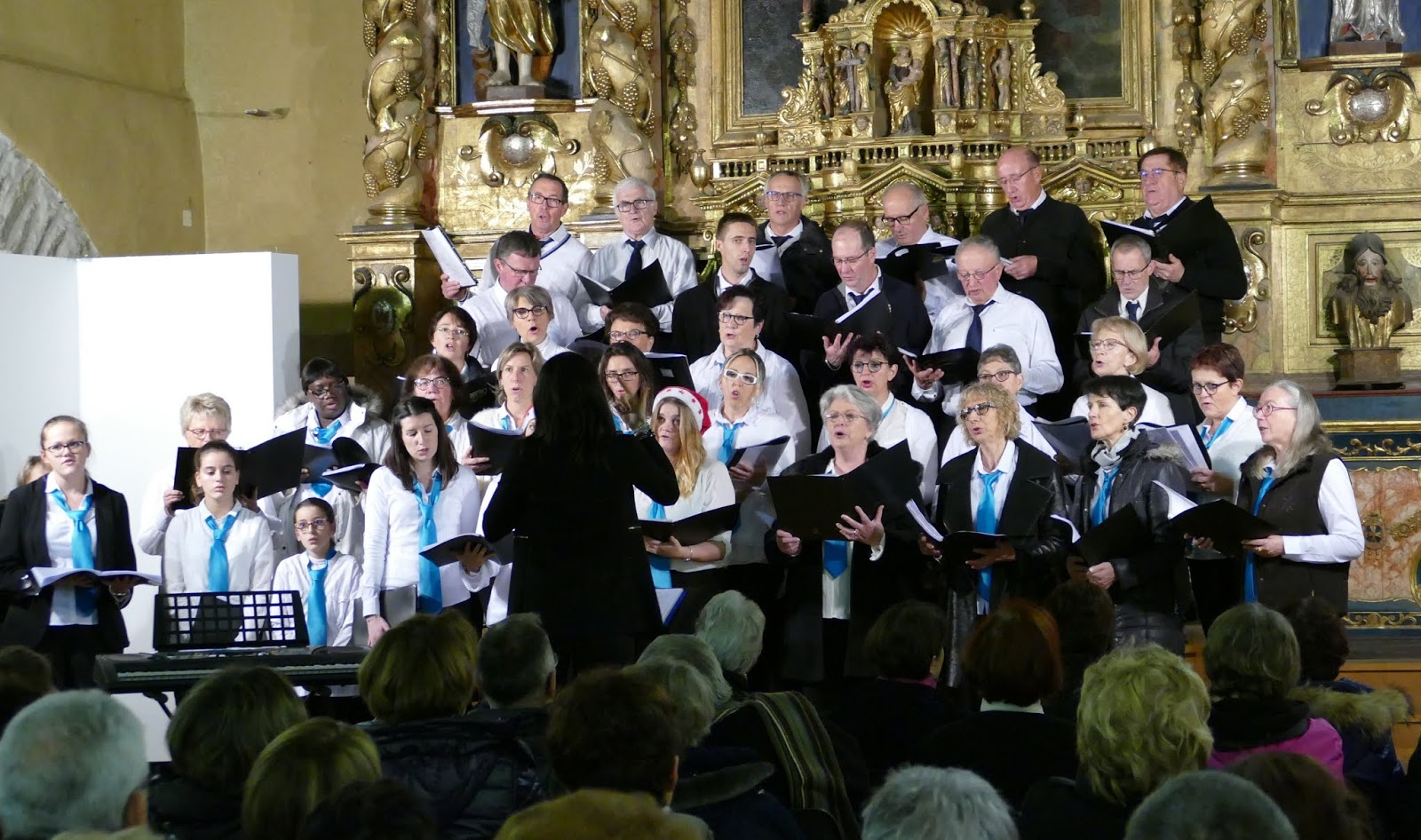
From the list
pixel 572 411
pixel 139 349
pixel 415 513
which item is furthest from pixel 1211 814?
pixel 139 349

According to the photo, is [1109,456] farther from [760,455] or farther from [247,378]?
[247,378]

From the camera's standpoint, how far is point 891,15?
8695 millimetres

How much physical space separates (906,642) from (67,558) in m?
3.42

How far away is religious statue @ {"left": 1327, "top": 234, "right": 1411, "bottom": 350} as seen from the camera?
830 cm

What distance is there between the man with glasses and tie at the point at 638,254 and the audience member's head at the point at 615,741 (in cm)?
480

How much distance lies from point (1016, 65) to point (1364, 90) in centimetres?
165

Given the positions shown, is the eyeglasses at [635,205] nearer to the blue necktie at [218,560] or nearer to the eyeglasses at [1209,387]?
the blue necktie at [218,560]

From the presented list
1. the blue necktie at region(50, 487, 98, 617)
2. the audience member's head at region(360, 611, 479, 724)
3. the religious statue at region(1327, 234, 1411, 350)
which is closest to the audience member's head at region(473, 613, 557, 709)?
the audience member's head at region(360, 611, 479, 724)

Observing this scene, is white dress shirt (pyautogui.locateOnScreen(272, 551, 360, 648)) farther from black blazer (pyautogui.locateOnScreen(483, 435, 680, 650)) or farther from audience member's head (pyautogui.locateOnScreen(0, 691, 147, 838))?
audience member's head (pyautogui.locateOnScreen(0, 691, 147, 838))

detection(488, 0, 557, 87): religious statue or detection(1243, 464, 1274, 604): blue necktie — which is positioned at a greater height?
detection(488, 0, 557, 87): religious statue

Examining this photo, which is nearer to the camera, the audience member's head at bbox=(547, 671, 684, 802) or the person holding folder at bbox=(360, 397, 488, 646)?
the audience member's head at bbox=(547, 671, 684, 802)

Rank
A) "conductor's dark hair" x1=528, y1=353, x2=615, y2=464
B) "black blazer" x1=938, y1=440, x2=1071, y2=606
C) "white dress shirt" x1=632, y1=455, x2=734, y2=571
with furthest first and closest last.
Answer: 1. "white dress shirt" x1=632, y1=455, x2=734, y2=571
2. "black blazer" x1=938, y1=440, x2=1071, y2=606
3. "conductor's dark hair" x1=528, y1=353, x2=615, y2=464

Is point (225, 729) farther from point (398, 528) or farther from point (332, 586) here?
point (332, 586)

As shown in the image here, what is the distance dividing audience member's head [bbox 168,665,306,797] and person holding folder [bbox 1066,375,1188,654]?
2.93 m
